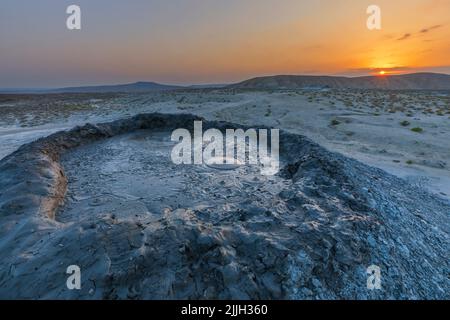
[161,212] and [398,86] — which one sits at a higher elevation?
[398,86]

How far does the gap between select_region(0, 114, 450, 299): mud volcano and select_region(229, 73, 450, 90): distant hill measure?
9619 centimetres

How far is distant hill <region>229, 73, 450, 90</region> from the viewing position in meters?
100

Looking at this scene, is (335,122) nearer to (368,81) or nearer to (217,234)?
(217,234)

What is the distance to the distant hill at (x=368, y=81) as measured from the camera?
10000 cm

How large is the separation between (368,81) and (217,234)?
123 m

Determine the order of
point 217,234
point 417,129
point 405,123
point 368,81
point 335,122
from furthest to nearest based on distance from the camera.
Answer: point 368,81
point 335,122
point 405,123
point 417,129
point 217,234

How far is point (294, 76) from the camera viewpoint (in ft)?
346

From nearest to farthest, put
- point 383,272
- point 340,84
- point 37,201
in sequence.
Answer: point 383,272, point 37,201, point 340,84

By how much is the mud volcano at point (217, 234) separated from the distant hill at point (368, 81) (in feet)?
316

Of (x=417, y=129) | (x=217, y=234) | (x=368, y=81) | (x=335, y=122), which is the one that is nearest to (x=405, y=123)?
(x=417, y=129)

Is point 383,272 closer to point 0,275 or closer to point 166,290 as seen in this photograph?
point 166,290

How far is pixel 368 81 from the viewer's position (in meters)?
108
